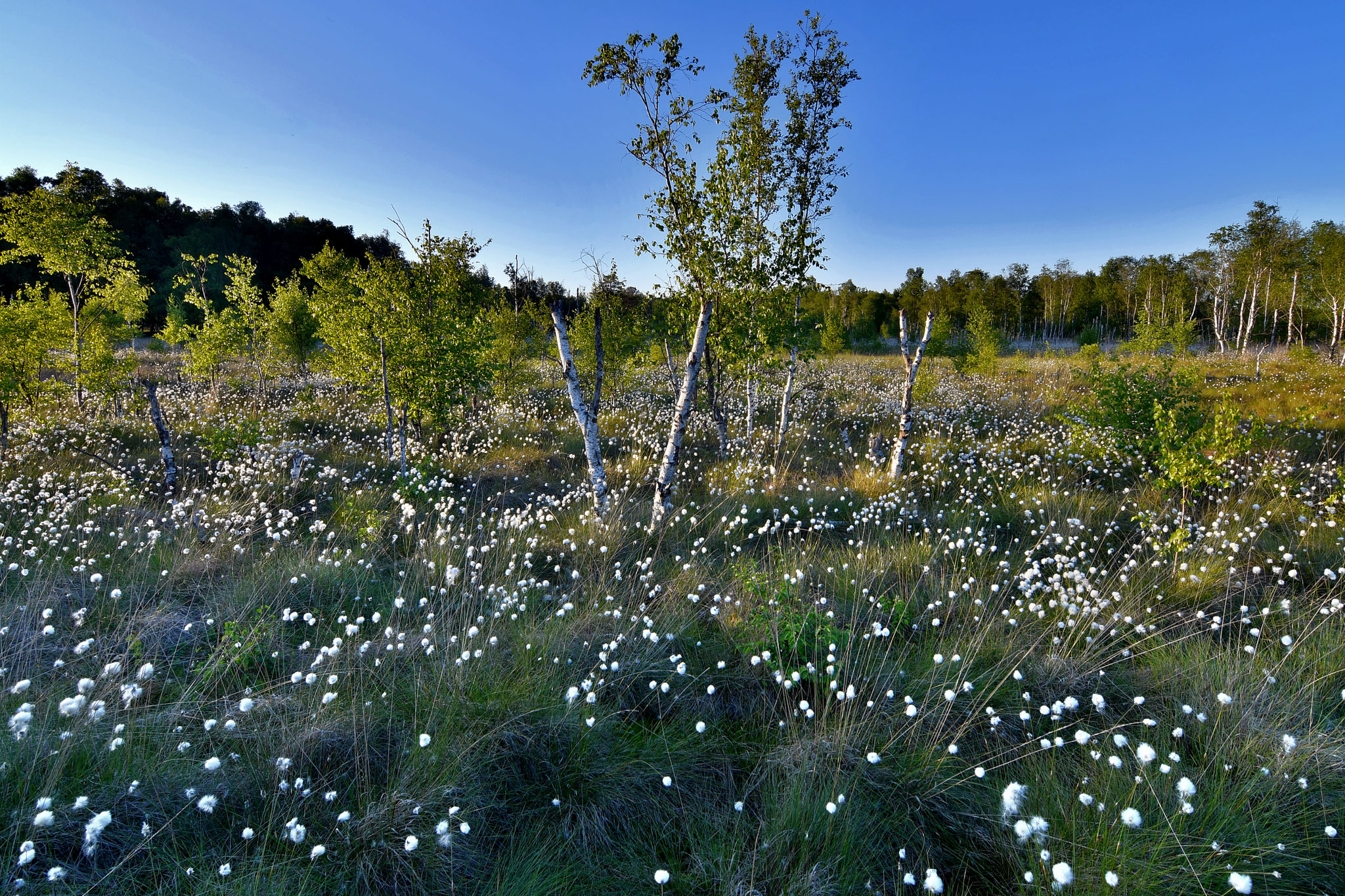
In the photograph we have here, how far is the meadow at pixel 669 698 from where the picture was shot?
8.54ft

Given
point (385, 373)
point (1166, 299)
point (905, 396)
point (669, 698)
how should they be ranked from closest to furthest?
point (669, 698), point (905, 396), point (385, 373), point (1166, 299)

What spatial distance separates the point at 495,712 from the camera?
3482 millimetres

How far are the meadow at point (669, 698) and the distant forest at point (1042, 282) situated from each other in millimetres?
14028

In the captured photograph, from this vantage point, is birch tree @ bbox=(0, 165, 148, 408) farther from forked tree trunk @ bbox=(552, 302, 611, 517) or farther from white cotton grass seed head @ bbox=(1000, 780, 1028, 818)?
white cotton grass seed head @ bbox=(1000, 780, 1028, 818)

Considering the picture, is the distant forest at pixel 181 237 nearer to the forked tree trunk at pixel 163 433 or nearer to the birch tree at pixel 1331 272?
the forked tree trunk at pixel 163 433

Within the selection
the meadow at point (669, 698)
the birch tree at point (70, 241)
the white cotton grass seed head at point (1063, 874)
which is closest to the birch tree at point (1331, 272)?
the meadow at point (669, 698)

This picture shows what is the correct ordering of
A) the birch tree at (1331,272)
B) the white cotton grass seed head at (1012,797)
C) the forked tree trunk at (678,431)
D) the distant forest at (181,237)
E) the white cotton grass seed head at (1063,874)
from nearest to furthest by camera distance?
the white cotton grass seed head at (1063,874) → the white cotton grass seed head at (1012,797) → the forked tree trunk at (678,431) → the birch tree at (1331,272) → the distant forest at (181,237)

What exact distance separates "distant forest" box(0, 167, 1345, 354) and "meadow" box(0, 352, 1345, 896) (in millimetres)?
14028

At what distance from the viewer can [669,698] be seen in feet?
13.2

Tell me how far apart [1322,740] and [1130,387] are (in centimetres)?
685

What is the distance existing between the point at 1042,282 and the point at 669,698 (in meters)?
77.5

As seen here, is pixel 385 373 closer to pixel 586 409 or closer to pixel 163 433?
pixel 163 433

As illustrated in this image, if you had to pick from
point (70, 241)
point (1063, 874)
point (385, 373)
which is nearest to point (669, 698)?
point (1063, 874)

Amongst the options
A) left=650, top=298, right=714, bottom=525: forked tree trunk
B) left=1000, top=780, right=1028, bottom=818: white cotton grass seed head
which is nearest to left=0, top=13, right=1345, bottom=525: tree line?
left=650, top=298, right=714, bottom=525: forked tree trunk
